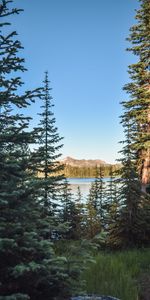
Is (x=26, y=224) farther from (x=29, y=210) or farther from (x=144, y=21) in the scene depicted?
(x=144, y=21)

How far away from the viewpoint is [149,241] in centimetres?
1100

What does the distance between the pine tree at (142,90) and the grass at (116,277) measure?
8361 millimetres

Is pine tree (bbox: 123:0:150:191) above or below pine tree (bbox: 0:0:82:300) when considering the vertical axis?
above

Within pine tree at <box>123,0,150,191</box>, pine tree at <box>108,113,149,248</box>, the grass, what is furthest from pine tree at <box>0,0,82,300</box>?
pine tree at <box>123,0,150,191</box>

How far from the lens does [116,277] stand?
244 inches

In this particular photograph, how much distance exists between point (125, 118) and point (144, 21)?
591cm

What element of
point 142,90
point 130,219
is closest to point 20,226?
point 130,219

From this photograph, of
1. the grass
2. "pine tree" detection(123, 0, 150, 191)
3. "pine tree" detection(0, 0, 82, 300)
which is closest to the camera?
"pine tree" detection(0, 0, 82, 300)

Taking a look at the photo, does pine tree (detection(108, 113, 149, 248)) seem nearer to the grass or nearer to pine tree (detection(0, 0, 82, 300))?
the grass

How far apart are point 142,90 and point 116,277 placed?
12.1 meters

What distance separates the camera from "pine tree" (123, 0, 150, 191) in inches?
637

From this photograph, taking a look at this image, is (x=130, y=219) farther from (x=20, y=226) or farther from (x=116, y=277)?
(x=20, y=226)

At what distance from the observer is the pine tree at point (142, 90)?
53.1 ft

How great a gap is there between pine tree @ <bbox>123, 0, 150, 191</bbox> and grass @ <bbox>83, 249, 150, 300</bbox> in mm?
8361
